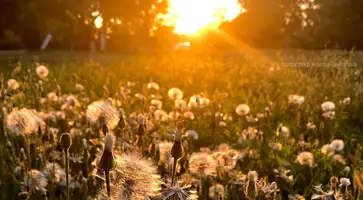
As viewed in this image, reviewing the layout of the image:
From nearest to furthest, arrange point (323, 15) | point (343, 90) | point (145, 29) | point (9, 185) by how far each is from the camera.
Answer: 1. point (9, 185)
2. point (343, 90)
3. point (323, 15)
4. point (145, 29)

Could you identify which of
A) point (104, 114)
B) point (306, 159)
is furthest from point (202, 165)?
point (306, 159)

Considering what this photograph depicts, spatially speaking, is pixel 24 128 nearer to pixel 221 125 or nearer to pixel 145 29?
pixel 221 125

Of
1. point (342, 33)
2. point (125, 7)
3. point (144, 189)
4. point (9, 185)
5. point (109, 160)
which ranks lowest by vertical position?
point (9, 185)

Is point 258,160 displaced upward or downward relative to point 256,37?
downward

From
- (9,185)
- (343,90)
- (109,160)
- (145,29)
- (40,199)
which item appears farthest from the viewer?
(145,29)

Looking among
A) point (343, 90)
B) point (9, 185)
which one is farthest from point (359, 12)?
point (9, 185)

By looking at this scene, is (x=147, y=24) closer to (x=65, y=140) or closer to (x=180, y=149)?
(x=65, y=140)

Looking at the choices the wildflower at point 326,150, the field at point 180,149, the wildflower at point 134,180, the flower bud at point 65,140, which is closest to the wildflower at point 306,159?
the field at point 180,149

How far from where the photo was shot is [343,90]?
223 inches

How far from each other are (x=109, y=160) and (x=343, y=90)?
5.11m

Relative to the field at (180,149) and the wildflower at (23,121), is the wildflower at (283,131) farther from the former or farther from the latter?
the wildflower at (23,121)

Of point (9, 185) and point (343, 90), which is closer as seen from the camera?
point (9, 185)

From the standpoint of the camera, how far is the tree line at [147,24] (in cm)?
2808

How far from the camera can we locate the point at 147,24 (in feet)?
136
